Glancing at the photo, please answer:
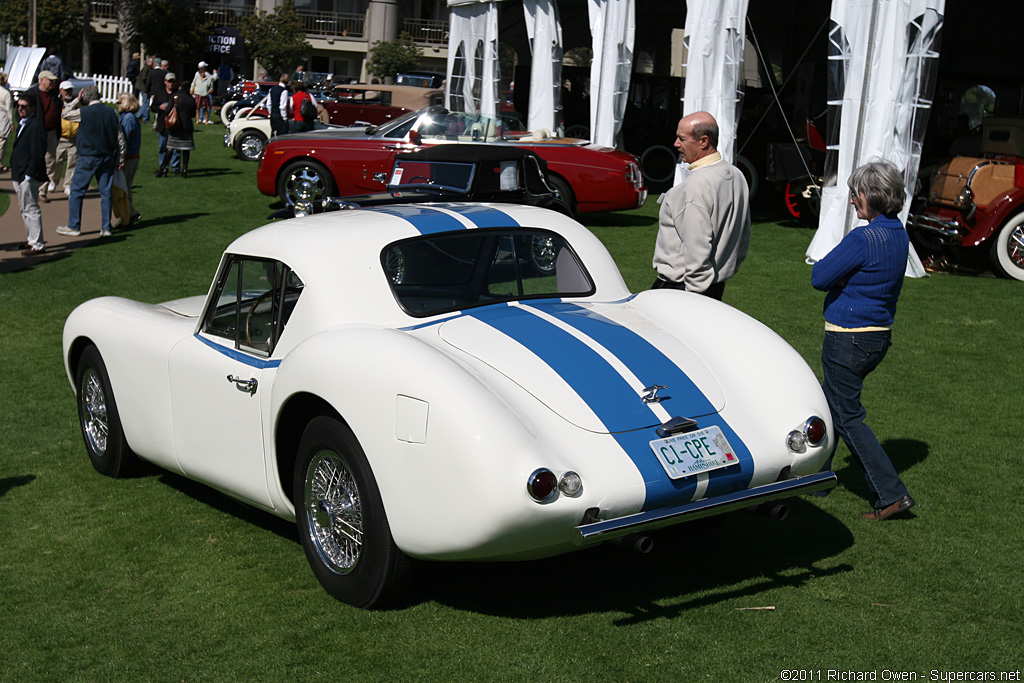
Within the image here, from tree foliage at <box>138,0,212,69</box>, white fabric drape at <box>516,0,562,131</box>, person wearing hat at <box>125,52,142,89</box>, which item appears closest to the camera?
white fabric drape at <box>516,0,562,131</box>

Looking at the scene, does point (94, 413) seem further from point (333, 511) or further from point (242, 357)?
point (333, 511)

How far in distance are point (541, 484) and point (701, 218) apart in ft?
8.52

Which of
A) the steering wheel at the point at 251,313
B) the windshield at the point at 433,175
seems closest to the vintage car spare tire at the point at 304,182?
the windshield at the point at 433,175

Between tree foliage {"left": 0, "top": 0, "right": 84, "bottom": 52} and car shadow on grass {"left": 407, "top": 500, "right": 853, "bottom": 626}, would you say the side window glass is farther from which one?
tree foliage {"left": 0, "top": 0, "right": 84, "bottom": 52}

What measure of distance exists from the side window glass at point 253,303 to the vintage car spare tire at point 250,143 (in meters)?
19.3

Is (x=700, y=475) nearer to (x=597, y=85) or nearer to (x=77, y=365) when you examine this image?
(x=77, y=365)

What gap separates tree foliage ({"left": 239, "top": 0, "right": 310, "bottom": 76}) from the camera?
196 ft

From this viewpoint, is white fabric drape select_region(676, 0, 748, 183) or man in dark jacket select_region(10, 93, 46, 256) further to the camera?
white fabric drape select_region(676, 0, 748, 183)

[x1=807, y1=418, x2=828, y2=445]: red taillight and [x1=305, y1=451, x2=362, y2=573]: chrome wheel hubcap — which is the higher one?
[x1=807, y1=418, x2=828, y2=445]: red taillight

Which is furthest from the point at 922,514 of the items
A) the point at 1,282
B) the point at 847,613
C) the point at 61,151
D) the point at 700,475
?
the point at 61,151

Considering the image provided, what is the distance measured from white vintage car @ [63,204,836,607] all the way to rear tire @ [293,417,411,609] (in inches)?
0.4

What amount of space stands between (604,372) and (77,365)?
3419 mm

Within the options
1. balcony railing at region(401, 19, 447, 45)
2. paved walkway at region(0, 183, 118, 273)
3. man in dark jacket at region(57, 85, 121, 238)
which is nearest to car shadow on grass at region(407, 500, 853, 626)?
paved walkway at region(0, 183, 118, 273)

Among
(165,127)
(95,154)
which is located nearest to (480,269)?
(95,154)
